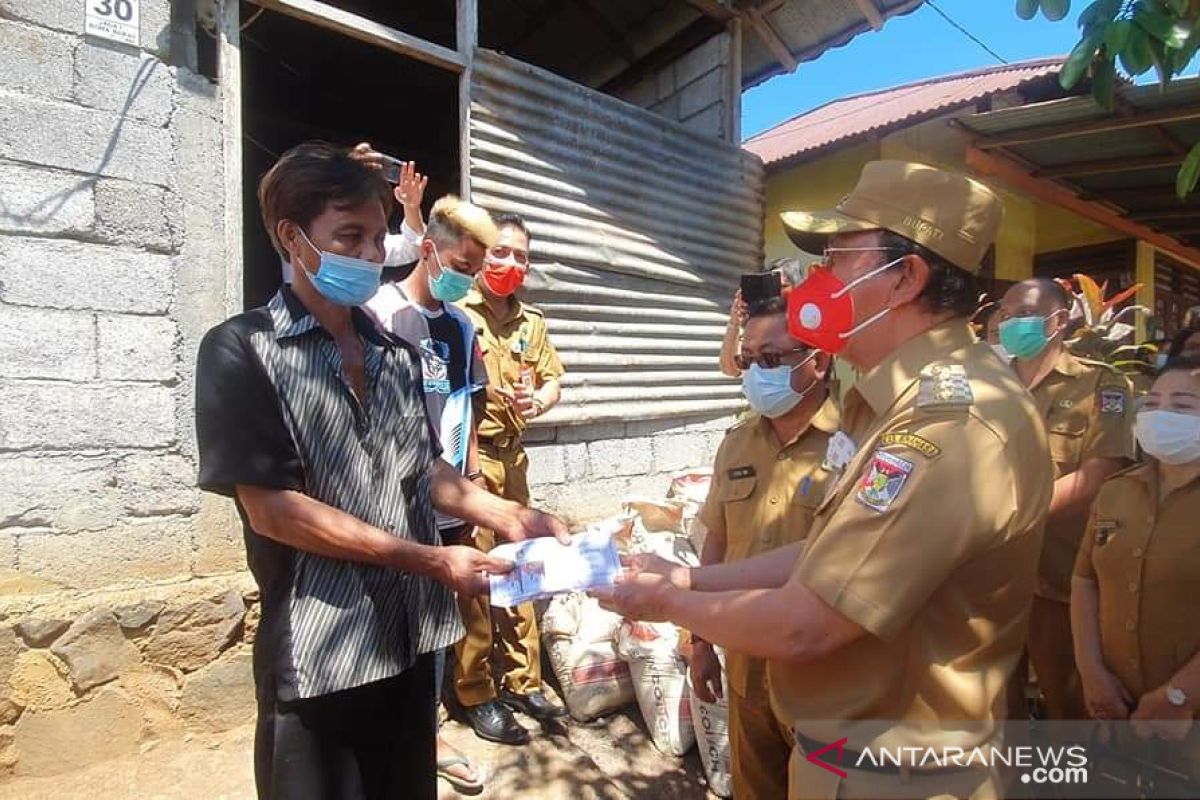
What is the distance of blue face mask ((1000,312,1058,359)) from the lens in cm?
320

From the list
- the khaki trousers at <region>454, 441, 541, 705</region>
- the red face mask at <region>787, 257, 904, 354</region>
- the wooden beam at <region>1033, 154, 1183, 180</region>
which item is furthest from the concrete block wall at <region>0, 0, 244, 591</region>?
the wooden beam at <region>1033, 154, 1183, 180</region>

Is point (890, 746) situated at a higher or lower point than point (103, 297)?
lower

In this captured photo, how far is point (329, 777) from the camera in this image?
169 cm

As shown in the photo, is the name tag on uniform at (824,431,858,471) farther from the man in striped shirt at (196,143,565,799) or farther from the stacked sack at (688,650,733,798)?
the stacked sack at (688,650,733,798)

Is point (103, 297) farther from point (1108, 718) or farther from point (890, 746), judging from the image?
point (1108, 718)

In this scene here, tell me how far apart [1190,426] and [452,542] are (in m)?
2.68

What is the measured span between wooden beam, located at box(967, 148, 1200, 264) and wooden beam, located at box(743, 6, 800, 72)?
1516mm

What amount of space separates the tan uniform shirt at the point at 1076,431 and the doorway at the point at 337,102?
184 inches

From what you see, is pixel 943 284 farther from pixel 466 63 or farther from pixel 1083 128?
pixel 1083 128

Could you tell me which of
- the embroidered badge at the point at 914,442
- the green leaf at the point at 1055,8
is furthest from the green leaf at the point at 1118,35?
the embroidered badge at the point at 914,442

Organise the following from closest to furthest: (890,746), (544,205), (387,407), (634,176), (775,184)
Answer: (890,746)
(387,407)
(544,205)
(634,176)
(775,184)

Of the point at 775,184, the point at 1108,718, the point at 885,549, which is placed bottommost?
the point at 1108,718

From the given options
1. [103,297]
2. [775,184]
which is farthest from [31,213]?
[775,184]

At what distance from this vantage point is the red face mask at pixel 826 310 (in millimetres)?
1608
